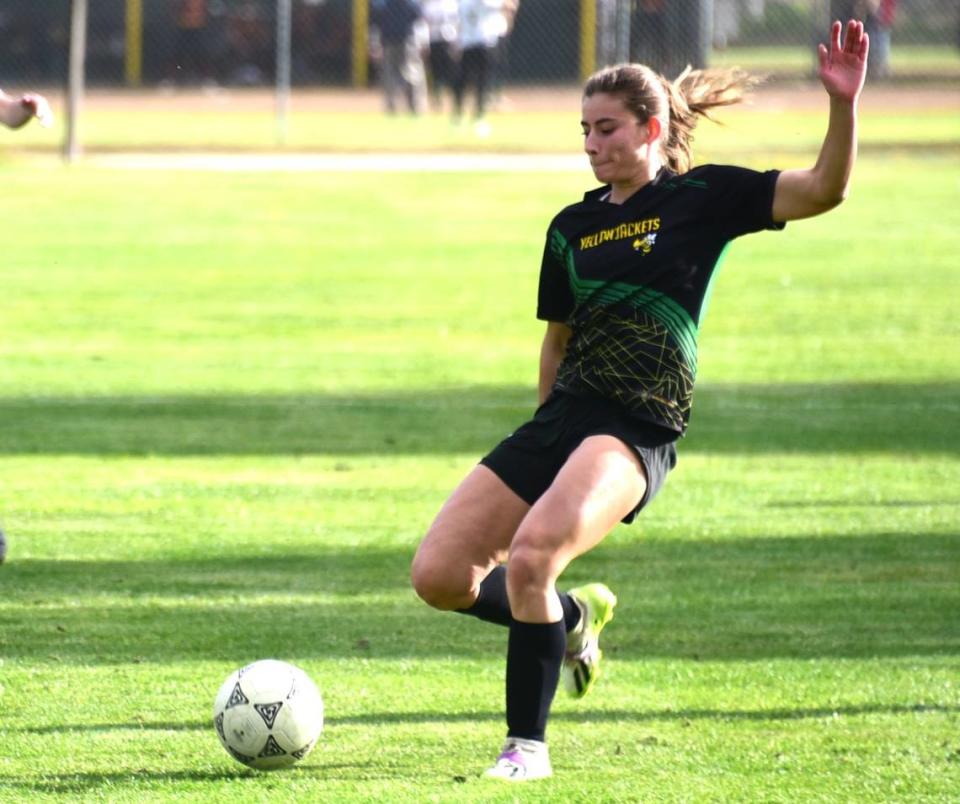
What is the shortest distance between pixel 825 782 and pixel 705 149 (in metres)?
21.4

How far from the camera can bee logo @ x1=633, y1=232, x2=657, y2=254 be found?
5477mm

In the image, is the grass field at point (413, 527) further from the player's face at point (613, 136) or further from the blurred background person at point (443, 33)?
the blurred background person at point (443, 33)

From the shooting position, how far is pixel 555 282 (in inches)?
224

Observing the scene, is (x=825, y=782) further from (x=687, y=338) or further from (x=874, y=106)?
(x=874, y=106)

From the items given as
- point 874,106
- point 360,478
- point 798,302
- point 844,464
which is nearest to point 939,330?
point 798,302

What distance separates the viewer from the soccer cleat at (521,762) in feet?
17.1

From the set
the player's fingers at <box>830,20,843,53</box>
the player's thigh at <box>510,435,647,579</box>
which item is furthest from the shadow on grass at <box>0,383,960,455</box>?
the player's fingers at <box>830,20,843,53</box>

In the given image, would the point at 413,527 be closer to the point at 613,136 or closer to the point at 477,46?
the point at 613,136

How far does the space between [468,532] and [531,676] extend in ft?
1.53

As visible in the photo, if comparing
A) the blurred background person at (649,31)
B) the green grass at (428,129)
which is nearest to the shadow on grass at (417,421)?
the green grass at (428,129)

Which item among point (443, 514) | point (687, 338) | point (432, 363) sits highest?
point (687, 338)

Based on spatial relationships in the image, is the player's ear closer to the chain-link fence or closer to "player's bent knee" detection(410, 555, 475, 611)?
"player's bent knee" detection(410, 555, 475, 611)

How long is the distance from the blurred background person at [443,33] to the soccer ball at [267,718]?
25.7 meters

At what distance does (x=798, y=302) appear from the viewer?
1623 centimetres
